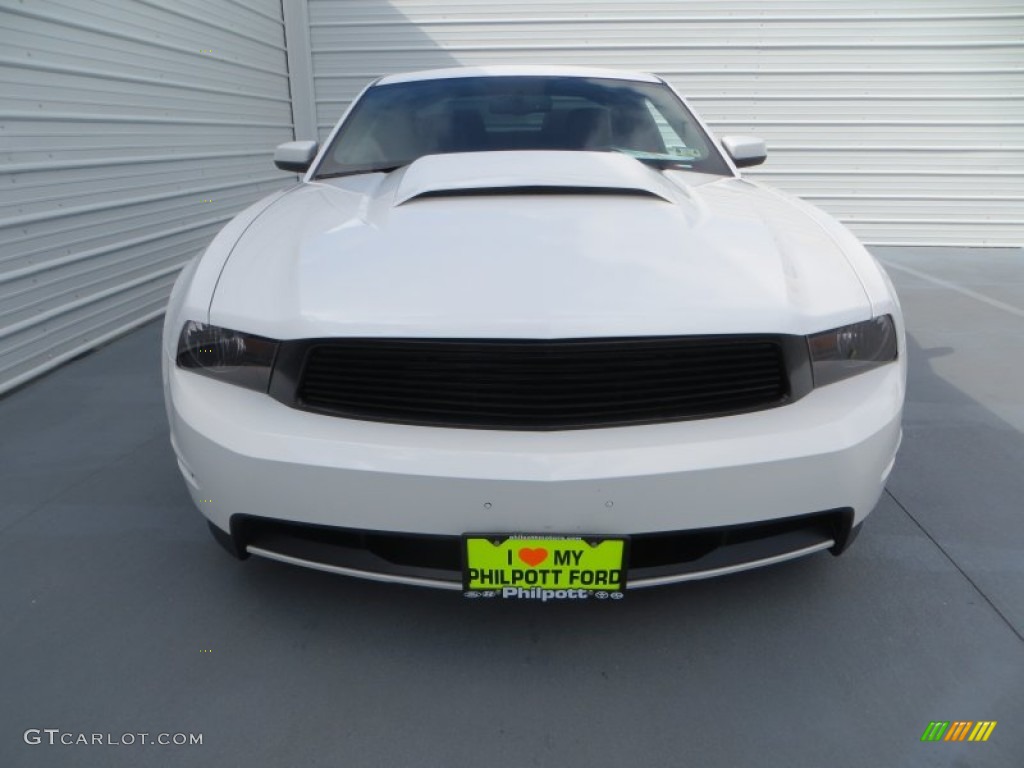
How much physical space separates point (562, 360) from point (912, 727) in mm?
1033

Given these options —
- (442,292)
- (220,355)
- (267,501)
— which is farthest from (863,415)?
(220,355)

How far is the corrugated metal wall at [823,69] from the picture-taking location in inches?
267

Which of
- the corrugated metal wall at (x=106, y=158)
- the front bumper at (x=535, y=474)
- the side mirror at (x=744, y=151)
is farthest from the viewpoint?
the corrugated metal wall at (x=106, y=158)

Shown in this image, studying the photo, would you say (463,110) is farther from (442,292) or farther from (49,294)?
(49,294)

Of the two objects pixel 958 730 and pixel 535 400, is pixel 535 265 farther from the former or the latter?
pixel 958 730

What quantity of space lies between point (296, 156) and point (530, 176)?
4.26ft

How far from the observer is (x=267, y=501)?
145 cm

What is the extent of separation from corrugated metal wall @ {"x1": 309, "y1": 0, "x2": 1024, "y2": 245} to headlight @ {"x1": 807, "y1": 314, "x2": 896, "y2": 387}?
20.0ft

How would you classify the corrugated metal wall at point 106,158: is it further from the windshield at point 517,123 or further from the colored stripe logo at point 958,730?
the colored stripe logo at point 958,730

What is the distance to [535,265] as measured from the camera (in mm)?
1521

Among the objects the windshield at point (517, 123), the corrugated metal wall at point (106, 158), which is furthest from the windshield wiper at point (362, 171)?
the corrugated metal wall at point (106, 158)

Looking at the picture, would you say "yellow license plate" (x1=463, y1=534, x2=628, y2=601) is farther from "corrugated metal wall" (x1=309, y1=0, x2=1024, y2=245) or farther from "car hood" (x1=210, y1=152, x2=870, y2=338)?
"corrugated metal wall" (x1=309, y1=0, x2=1024, y2=245)

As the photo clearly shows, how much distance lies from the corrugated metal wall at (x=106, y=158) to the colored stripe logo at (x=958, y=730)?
371 cm

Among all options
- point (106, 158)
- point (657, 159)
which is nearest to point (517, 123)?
point (657, 159)
